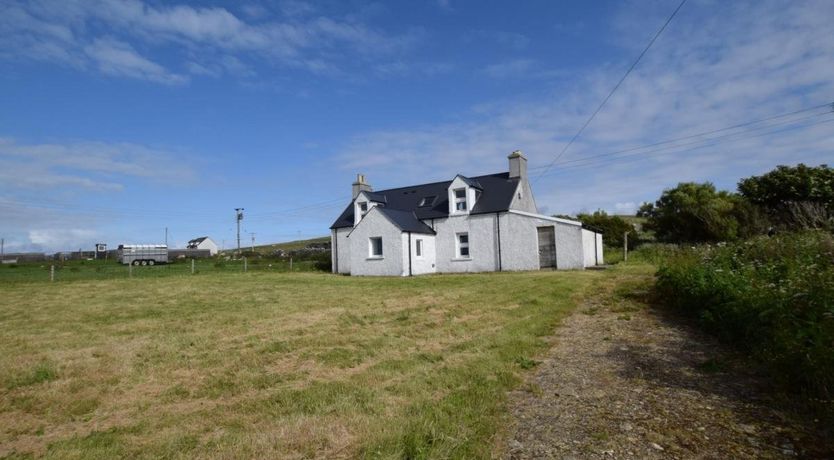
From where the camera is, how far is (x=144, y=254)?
168 feet

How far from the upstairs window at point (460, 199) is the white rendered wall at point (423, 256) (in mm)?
2307

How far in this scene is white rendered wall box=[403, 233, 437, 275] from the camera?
912 inches

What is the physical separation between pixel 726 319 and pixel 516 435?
446 cm

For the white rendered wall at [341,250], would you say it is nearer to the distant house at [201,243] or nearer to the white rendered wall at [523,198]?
the white rendered wall at [523,198]

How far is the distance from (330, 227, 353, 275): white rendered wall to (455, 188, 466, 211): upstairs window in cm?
729

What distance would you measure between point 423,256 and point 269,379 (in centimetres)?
1903

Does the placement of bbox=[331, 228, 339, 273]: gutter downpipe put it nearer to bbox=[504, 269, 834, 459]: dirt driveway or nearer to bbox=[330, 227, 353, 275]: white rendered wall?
bbox=[330, 227, 353, 275]: white rendered wall

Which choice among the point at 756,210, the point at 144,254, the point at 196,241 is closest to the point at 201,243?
the point at 196,241

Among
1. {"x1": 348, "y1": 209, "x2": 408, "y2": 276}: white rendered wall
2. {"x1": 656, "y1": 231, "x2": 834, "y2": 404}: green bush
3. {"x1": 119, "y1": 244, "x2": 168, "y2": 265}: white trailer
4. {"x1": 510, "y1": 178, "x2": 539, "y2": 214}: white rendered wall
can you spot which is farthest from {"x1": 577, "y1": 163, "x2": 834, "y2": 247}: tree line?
{"x1": 119, "y1": 244, "x2": 168, "y2": 265}: white trailer

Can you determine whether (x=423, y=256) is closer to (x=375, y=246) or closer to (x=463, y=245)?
(x=463, y=245)

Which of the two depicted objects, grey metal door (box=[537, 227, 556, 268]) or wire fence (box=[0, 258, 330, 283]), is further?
wire fence (box=[0, 258, 330, 283])

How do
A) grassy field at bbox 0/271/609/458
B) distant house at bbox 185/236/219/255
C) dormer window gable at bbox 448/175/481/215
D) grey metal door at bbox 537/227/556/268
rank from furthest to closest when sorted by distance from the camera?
distant house at bbox 185/236/219/255, dormer window gable at bbox 448/175/481/215, grey metal door at bbox 537/227/556/268, grassy field at bbox 0/271/609/458

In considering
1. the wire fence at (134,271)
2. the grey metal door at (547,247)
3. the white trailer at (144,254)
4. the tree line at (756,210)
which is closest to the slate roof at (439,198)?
the grey metal door at (547,247)

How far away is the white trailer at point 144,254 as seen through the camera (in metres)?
50.5
